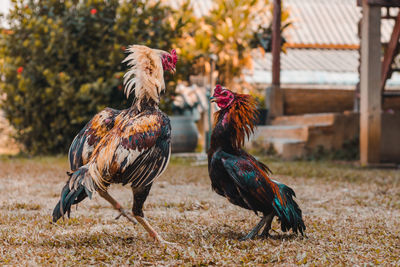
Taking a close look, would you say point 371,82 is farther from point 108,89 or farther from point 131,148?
point 131,148

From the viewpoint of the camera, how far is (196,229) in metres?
4.11

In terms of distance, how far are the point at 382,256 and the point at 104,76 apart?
28.1 feet

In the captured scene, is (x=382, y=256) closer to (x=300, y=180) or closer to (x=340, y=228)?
(x=340, y=228)

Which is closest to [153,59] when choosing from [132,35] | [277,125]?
[132,35]

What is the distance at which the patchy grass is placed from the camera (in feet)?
10.8

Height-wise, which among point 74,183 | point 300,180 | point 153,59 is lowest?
point 300,180

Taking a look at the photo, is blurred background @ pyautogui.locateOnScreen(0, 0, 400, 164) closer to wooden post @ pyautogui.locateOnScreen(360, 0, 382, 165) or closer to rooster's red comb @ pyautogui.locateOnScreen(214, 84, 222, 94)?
wooden post @ pyautogui.locateOnScreen(360, 0, 382, 165)

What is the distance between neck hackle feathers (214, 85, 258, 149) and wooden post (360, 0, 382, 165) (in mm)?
5555

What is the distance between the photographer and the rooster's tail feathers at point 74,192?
10.9 feet

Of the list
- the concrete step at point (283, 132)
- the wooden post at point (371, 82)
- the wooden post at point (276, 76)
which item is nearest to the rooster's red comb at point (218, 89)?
the wooden post at point (371, 82)

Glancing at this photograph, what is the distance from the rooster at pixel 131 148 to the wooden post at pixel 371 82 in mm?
5788

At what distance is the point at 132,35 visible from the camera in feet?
35.6

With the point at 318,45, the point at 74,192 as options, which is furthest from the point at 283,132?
the point at 74,192

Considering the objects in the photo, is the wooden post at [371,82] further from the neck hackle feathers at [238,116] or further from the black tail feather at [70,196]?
the black tail feather at [70,196]
